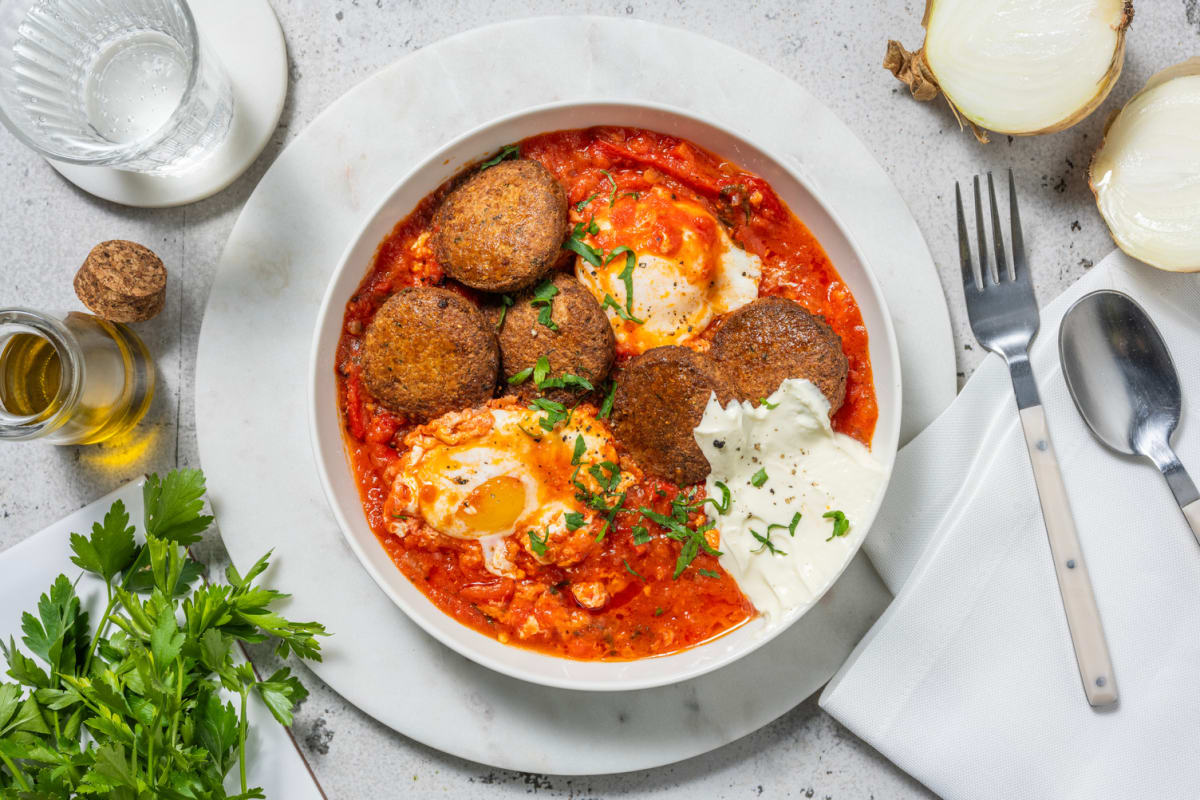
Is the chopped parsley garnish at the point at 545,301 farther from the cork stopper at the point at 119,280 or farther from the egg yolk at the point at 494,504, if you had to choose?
the cork stopper at the point at 119,280

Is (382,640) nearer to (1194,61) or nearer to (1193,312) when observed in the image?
(1193,312)

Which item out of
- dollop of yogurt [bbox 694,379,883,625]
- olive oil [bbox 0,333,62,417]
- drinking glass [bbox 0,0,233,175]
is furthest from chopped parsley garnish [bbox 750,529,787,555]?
olive oil [bbox 0,333,62,417]

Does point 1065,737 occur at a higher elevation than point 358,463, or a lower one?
lower

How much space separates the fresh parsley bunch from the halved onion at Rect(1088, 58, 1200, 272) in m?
3.72

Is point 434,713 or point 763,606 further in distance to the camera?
point 434,713

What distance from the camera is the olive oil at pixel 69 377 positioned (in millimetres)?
3523

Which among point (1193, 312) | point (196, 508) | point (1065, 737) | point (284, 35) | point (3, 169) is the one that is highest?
point (284, 35)

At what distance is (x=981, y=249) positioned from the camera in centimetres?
376

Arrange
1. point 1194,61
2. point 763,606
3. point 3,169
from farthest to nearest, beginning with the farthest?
point 3,169
point 1194,61
point 763,606

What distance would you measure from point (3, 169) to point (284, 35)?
139cm

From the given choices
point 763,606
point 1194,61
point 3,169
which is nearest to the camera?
point 763,606

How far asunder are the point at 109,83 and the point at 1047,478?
424cm

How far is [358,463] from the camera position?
3.62m

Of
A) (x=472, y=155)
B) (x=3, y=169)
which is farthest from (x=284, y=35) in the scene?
(x=3, y=169)
